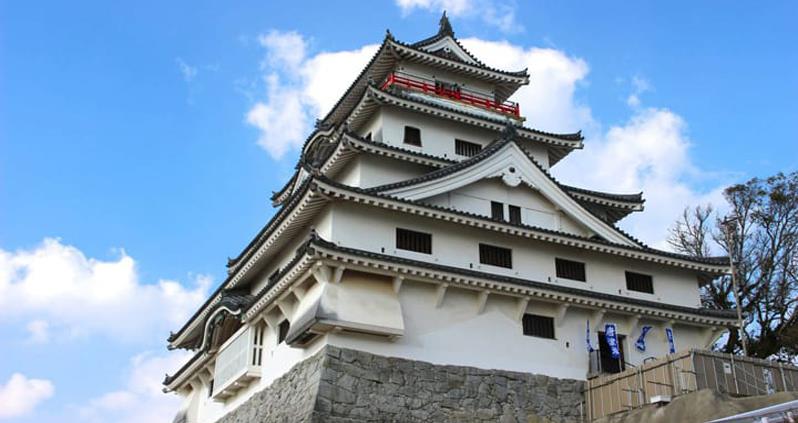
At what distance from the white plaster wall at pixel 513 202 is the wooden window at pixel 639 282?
1.98 meters

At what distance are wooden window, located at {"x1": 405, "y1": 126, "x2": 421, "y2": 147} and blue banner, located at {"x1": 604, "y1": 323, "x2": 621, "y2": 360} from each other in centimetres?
931

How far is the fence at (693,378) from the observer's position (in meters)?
18.1

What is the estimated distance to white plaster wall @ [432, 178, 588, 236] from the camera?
23.3m

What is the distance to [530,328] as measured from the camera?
21.4 meters

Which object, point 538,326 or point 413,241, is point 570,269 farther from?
point 413,241

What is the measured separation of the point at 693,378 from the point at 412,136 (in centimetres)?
1302

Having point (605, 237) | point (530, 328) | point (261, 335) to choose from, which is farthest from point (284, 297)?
point (605, 237)

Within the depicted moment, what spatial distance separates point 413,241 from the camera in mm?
21625

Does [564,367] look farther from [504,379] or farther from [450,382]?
[450,382]

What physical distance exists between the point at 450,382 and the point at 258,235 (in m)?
9.15

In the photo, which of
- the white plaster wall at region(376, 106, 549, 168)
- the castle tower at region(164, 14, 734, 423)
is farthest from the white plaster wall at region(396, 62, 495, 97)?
the white plaster wall at region(376, 106, 549, 168)

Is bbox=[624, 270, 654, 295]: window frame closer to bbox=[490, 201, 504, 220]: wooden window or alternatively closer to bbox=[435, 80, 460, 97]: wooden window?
bbox=[490, 201, 504, 220]: wooden window

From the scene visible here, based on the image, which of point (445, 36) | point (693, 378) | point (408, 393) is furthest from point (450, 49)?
point (693, 378)

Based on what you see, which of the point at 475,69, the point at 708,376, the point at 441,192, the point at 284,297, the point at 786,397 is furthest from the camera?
the point at 475,69
